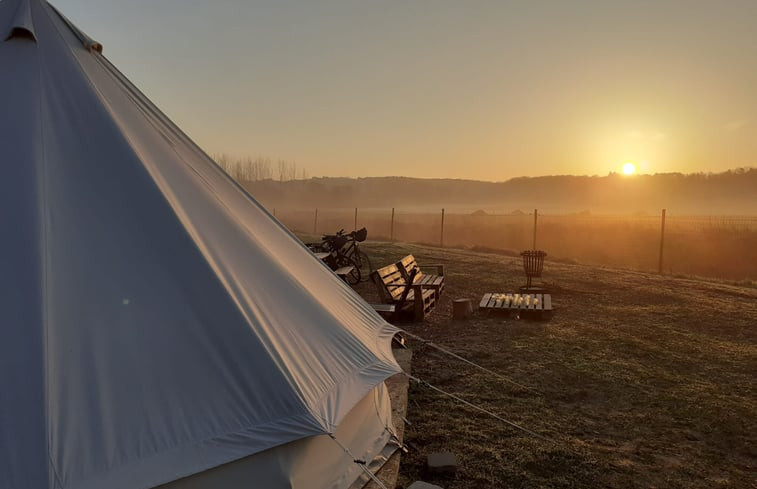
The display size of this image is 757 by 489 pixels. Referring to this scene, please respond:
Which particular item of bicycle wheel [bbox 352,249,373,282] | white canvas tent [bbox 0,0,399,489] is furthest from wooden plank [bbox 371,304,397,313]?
bicycle wheel [bbox 352,249,373,282]

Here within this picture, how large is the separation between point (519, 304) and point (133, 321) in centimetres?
650

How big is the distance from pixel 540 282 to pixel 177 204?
9.38m

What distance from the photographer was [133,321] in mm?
2418

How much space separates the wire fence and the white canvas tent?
46.4 feet

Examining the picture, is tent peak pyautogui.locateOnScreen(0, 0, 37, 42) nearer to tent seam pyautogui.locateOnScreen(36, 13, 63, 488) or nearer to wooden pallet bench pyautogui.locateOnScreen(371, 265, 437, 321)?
tent seam pyautogui.locateOnScreen(36, 13, 63, 488)

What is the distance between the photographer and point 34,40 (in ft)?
9.81

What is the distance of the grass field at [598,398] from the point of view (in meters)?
3.56

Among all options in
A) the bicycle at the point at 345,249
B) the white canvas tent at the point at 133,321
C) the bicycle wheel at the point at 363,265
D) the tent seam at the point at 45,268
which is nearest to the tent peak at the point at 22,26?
the white canvas tent at the point at 133,321

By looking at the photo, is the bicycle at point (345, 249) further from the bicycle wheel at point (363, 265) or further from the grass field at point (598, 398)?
the grass field at point (598, 398)

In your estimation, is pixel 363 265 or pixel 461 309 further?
pixel 363 265

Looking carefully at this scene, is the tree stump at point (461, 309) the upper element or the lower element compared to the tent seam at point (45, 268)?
lower

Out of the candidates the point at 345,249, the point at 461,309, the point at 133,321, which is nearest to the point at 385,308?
the point at 461,309

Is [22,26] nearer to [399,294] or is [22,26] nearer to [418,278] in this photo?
[399,294]

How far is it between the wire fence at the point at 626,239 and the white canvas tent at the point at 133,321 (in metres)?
14.2
